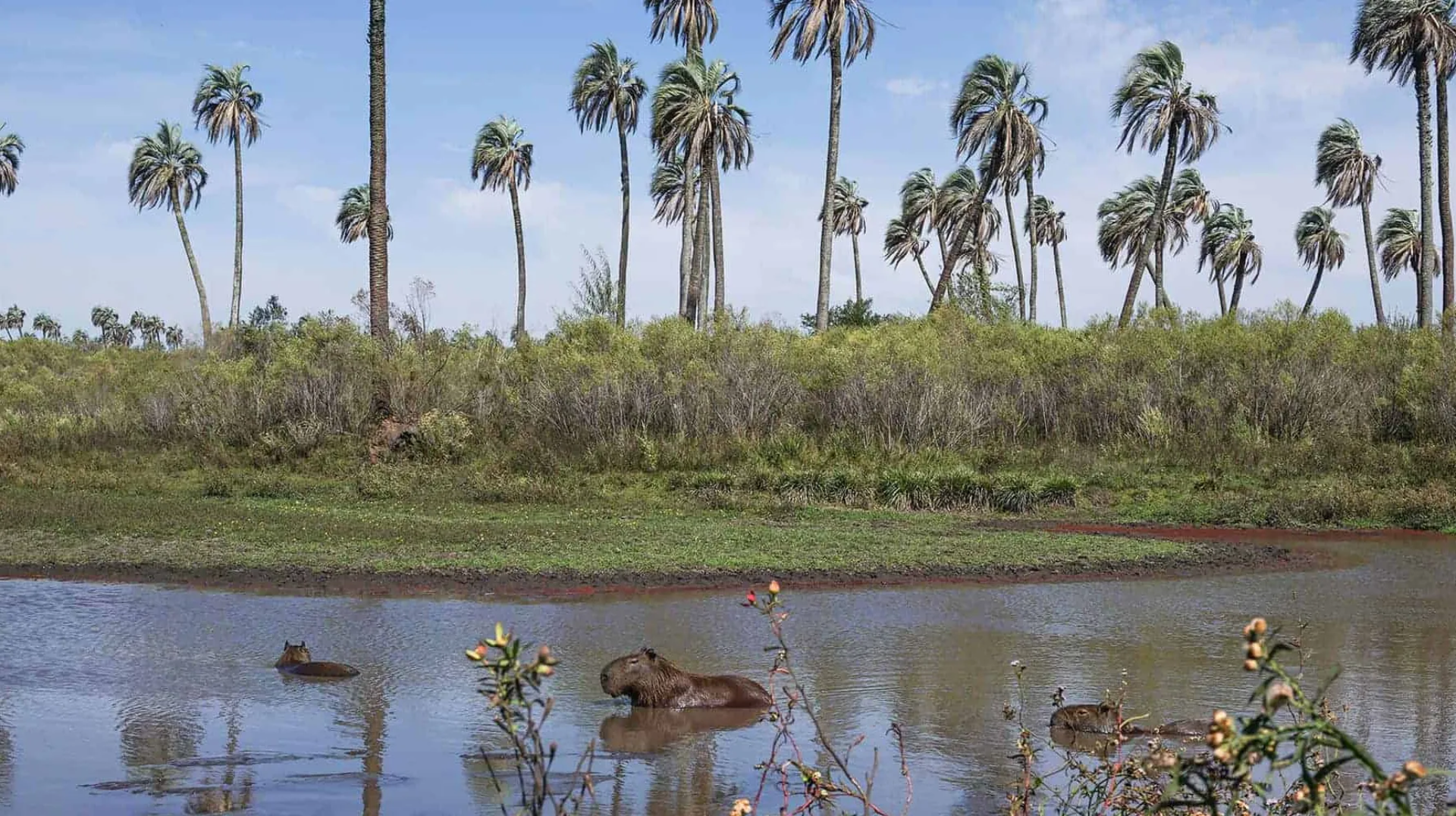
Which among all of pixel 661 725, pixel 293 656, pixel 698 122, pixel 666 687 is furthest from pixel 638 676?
pixel 698 122

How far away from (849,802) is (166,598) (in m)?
9.06

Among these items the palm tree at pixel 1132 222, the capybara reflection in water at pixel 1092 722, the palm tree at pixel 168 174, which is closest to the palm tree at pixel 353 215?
the palm tree at pixel 168 174

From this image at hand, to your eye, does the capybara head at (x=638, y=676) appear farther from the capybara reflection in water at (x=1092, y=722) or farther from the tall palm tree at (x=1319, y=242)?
the tall palm tree at (x=1319, y=242)

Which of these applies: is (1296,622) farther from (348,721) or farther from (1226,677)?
(348,721)

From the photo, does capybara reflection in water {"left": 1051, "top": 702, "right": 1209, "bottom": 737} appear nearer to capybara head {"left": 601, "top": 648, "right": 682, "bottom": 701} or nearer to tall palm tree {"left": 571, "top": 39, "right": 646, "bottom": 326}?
capybara head {"left": 601, "top": 648, "right": 682, "bottom": 701}

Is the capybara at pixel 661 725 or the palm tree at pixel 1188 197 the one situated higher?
the palm tree at pixel 1188 197

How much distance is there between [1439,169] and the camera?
123 feet

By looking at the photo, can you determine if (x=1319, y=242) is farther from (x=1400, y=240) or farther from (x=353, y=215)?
(x=353, y=215)

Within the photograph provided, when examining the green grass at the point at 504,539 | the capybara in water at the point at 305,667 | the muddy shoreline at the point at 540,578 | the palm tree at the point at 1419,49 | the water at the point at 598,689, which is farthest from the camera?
the palm tree at the point at 1419,49

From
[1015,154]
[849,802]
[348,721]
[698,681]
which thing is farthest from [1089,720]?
[1015,154]

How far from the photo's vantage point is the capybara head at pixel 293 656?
976cm

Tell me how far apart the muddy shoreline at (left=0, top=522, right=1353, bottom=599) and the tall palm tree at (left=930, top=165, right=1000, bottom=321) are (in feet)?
83.9

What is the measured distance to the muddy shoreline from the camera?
45.9 feet

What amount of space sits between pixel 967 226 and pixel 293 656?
115ft
